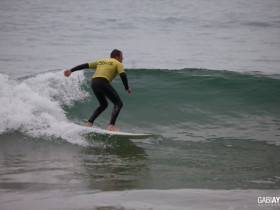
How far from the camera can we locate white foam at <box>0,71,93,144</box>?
8266mm

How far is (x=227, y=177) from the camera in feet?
20.3

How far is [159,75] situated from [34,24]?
83.5 feet

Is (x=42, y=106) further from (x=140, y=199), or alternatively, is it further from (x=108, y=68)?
(x=140, y=199)

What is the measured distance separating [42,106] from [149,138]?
2.69m

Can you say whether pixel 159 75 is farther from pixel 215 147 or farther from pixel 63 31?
pixel 63 31

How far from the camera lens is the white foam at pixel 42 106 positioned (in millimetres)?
8266

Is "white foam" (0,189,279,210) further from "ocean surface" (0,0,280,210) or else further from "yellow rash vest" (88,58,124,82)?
"yellow rash vest" (88,58,124,82)

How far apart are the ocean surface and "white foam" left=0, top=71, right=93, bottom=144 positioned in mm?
24

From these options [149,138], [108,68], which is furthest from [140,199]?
[149,138]

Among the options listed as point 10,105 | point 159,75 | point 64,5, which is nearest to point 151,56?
point 159,75

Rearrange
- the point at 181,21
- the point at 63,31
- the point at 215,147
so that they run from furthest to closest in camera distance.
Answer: the point at 181,21 < the point at 63,31 < the point at 215,147

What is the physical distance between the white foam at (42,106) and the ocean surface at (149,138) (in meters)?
0.02

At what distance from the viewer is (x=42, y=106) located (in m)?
9.52

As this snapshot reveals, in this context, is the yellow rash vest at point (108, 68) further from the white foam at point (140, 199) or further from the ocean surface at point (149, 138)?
the white foam at point (140, 199)
